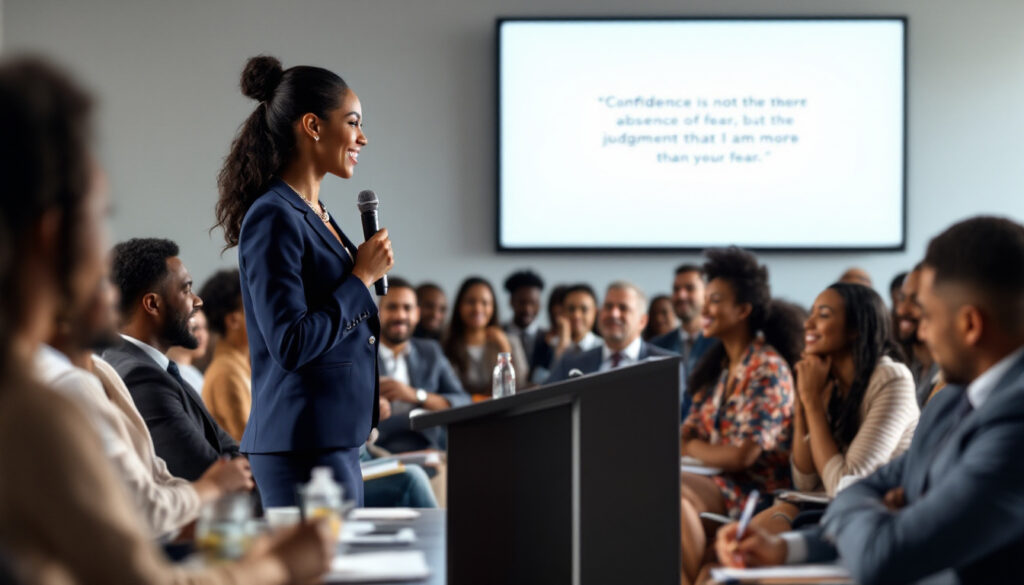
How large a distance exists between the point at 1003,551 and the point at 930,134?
5.88 m

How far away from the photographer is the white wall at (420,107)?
687cm

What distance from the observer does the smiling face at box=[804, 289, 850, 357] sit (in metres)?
3.34

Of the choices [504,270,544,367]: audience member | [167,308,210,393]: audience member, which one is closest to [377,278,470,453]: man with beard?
A: [167,308,210,393]: audience member

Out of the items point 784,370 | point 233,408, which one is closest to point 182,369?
point 233,408

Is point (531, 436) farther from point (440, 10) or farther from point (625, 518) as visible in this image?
point (440, 10)

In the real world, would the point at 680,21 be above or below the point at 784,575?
above

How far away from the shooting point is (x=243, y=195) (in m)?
2.42

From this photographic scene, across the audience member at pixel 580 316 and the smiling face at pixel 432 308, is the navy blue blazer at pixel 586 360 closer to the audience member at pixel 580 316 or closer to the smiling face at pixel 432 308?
the audience member at pixel 580 316

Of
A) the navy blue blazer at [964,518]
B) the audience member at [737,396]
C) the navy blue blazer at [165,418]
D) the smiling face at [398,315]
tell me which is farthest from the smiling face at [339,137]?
the smiling face at [398,315]

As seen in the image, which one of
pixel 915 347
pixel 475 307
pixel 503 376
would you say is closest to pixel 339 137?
pixel 503 376

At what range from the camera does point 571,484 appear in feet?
6.18

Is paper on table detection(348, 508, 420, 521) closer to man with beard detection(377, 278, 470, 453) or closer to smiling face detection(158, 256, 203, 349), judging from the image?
smiling face detection(158, 256, 203, 349)

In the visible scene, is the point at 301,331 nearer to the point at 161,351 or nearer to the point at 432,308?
the point at 161,351

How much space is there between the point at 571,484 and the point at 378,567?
1.36 feet
